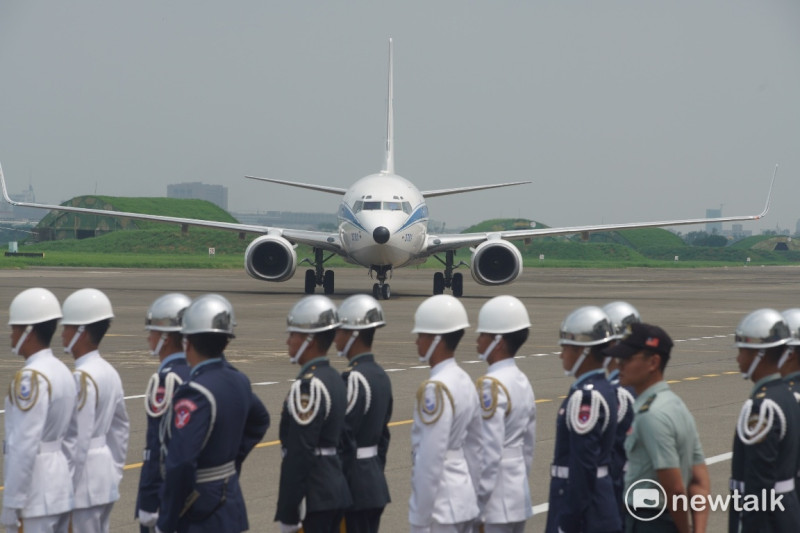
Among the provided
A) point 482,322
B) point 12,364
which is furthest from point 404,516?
point 12,364

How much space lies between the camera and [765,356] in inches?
237

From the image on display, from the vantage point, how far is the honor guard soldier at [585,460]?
19.0 ft

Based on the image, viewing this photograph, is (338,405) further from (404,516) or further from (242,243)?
(242,243)

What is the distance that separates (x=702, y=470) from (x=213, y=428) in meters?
2.44

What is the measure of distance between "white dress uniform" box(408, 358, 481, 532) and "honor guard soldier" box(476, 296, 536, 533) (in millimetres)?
103

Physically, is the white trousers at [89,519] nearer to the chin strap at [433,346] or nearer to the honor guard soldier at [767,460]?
the chin strap at [433,346]

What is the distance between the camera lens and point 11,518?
20.3 ft

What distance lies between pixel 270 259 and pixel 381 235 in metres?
4.23

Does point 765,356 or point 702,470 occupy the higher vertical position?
point 765,356

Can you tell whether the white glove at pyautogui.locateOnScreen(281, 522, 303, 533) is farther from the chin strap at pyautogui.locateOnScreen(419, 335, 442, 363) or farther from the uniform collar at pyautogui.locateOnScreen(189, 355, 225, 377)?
the chin strap at pyautogui.locateOnScreen(419, 335, 442, 363)

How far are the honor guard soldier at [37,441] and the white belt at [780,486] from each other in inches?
139

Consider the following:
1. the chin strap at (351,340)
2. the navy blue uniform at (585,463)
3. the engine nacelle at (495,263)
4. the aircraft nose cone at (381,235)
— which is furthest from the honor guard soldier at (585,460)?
the engine nacelle at (495,263)

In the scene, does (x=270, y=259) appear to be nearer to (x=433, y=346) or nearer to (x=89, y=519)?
(x=89, y=519)

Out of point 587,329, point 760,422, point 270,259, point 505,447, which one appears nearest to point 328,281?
point 270,259
